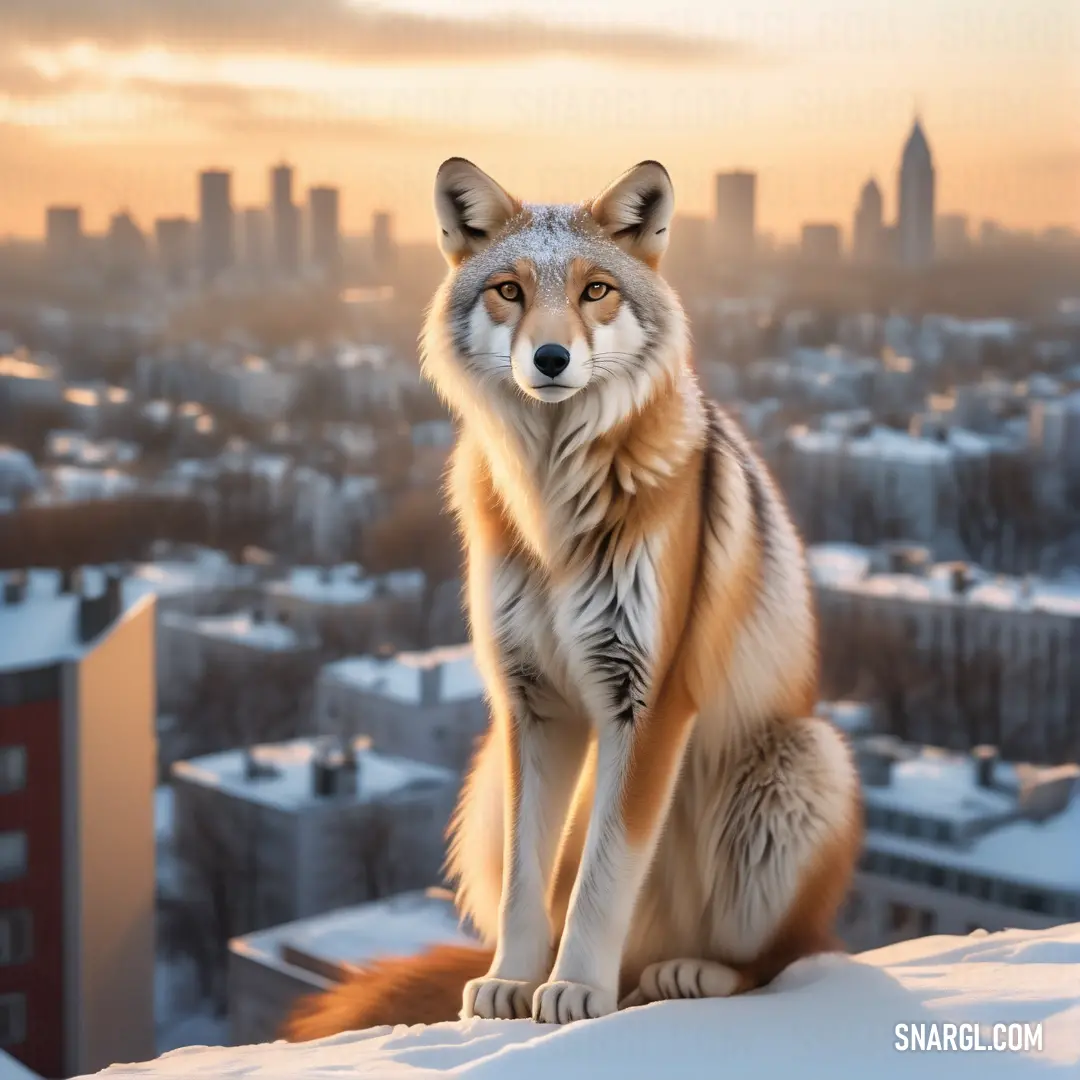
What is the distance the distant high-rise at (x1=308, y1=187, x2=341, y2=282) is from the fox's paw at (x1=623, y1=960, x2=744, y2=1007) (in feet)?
29.8

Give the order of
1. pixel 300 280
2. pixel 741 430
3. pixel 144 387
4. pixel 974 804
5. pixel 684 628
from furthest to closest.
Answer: pixel 144 387
pixel 300 280
pixel 974 804
pixel 741 430
pixel 684 628

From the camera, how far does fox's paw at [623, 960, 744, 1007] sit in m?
2.13

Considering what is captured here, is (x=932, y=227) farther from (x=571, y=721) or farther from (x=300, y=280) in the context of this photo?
(x=571, y=721)

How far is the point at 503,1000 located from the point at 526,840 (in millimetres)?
243

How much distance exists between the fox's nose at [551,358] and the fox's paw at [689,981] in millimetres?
988

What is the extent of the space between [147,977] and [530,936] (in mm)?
7595

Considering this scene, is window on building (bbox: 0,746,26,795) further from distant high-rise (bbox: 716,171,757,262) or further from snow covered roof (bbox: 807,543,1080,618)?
snow covered roof (bbox: 807,543,1080,618)

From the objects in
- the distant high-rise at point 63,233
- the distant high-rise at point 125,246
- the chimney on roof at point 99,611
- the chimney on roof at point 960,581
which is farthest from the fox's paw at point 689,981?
the chimney on roof at point 960,581

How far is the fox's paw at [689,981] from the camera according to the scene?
2133 millimetres

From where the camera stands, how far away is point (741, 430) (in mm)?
2307

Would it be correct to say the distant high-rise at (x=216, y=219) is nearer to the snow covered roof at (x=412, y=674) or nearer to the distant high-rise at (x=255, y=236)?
the distant high-rise at (x=255, y=236)

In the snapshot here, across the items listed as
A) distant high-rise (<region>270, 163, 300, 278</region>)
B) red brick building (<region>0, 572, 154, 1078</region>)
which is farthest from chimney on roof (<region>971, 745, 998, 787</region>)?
distant high-rise (<region>270, 163, 300, 278</region>)

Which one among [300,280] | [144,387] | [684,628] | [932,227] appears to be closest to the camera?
[684,628]

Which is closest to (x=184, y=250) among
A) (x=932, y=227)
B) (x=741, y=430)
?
(x=932, y=227)
